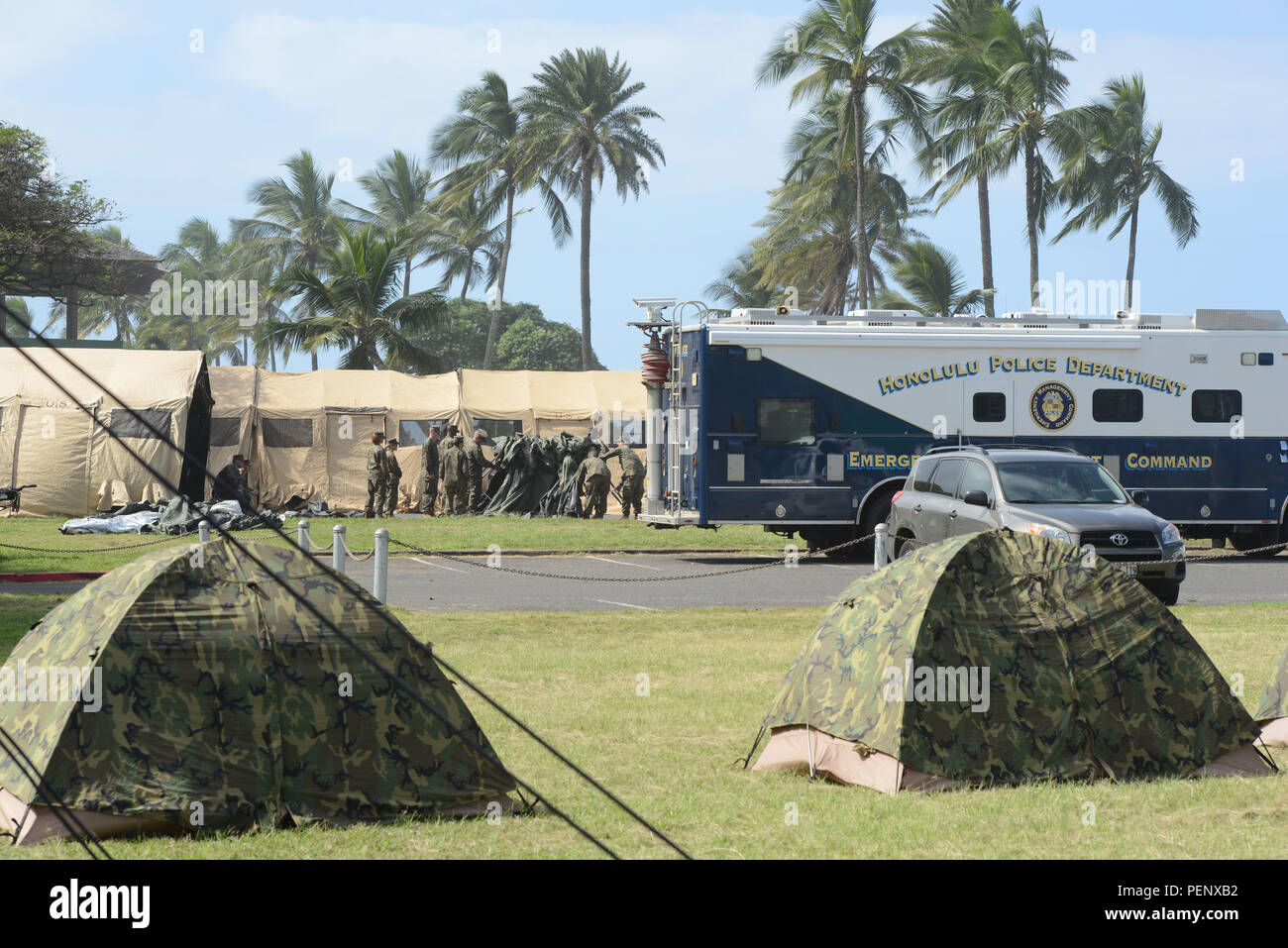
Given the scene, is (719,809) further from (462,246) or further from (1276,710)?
(462,246)

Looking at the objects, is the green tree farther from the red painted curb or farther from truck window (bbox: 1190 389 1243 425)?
the red painted curb

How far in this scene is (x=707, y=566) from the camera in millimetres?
19875

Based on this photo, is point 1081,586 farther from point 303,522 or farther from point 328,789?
point 303,522

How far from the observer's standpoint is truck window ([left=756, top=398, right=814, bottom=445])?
798 inches

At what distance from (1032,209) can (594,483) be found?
64.3ft

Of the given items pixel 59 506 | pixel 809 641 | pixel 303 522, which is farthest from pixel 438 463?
pixel 809 641

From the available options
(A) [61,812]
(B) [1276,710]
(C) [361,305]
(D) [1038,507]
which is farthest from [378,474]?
(A) [61,812]

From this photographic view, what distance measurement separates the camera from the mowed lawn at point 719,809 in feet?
20.2

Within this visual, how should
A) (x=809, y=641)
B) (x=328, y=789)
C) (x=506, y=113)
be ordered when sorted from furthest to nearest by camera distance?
(x=506, y=113), (x=809, y=641), (x=328, y=789)

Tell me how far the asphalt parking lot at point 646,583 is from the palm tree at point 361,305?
678 inches

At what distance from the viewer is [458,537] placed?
23.4m

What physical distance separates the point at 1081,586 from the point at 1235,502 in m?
15.0

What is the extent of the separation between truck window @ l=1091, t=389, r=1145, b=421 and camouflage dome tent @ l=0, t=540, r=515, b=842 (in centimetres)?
1616
